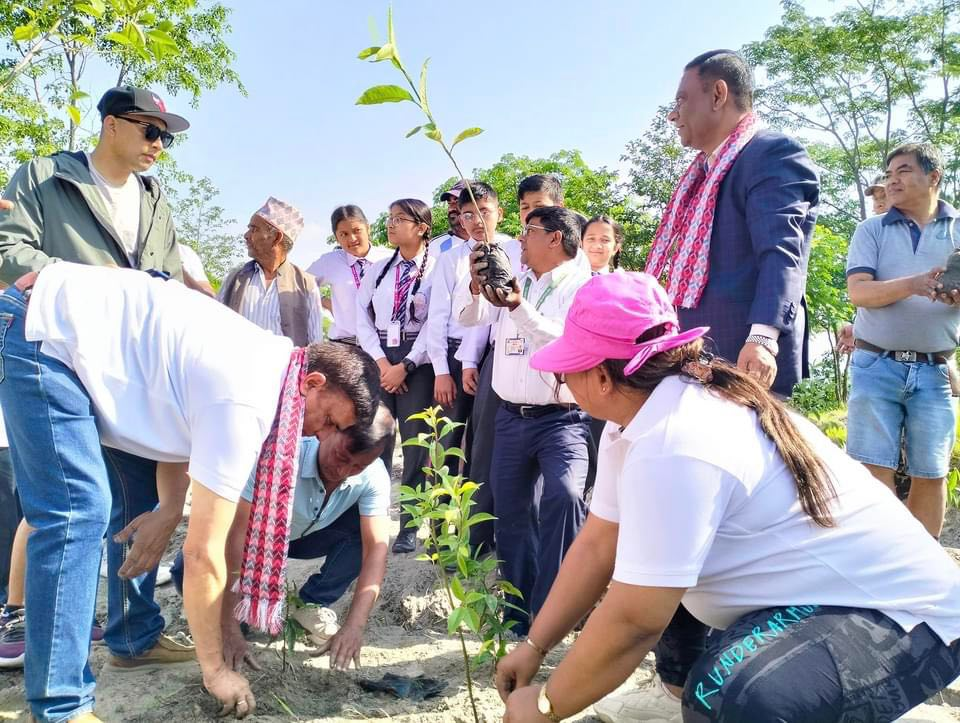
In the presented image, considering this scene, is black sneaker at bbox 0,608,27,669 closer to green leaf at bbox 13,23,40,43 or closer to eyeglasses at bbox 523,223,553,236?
green leaf at bbox 13,23,40,43

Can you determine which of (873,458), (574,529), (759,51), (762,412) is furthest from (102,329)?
(759,51)

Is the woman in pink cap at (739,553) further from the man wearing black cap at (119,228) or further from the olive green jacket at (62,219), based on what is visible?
the olive green jacket at (62,219)

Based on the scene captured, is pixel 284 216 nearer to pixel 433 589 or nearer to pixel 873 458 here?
pixel 433 589

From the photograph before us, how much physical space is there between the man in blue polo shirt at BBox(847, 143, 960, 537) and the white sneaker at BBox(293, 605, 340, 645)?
8.29 feet

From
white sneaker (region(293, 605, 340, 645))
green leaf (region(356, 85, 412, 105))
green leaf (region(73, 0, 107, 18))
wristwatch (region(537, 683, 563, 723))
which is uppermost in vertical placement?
green leaf (region(73, 0, 107, 18))

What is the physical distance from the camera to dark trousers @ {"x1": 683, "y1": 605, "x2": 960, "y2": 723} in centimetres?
151

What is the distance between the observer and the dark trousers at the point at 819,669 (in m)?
1.51

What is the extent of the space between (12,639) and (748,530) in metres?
2.56

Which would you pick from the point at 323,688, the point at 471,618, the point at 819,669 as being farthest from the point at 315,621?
the point at 819,669

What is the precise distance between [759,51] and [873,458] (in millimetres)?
18688

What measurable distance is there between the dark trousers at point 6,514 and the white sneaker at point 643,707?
2441 mm

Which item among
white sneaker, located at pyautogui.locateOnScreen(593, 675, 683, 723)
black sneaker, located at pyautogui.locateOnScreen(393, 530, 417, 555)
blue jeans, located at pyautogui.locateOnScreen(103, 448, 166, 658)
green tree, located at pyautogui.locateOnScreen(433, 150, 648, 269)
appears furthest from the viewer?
green tree, located at pyautogui.locateOnScreen(433, 150, 648, 269)

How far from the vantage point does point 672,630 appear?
7.14ft

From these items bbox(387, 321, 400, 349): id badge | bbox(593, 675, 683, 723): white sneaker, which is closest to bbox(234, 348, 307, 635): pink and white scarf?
bbox(593, 675, 683, 723): white sneaker
